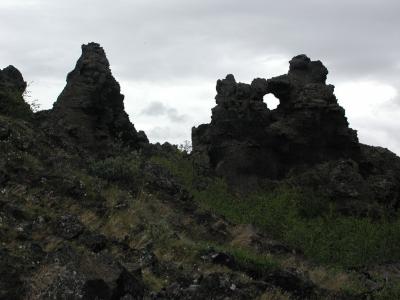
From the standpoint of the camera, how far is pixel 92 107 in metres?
39.9

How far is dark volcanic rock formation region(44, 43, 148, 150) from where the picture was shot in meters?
38.0

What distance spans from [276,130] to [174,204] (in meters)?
17.5

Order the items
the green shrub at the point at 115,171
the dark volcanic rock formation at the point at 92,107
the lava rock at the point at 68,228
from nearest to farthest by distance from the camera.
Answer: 1. the lava rock at the point at 68,228
2. the green shrub at the point at 115,171
3. the dark volcanic rock formation at the point at 92,107

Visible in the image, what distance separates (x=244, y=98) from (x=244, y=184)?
6.82m

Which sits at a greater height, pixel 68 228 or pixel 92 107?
pixel 92 107

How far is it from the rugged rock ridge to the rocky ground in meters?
0.13

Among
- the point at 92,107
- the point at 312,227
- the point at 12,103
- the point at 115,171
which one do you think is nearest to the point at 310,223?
the point at 312,227

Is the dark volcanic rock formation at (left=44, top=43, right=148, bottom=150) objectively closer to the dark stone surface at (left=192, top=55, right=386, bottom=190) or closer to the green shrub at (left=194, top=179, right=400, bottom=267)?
the dark stone surface at (left=192, top=55, right=386, bottom=190)

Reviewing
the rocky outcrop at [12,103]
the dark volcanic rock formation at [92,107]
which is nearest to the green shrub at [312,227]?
the dark volcanic rock formation at [92,107]

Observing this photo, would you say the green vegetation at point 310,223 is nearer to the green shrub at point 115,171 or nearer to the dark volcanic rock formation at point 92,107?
the dark volcanic rock formation at point 92,107

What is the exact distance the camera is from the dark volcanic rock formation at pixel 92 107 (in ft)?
125

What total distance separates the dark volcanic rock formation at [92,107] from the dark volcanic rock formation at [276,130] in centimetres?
705

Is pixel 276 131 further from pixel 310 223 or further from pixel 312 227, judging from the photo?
pixel 312 227

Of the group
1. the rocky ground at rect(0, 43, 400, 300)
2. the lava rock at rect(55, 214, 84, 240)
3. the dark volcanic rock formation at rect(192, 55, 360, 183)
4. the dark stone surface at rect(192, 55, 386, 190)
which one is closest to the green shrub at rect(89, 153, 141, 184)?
the rocky ground at rect(0, 43, 400, 300)
